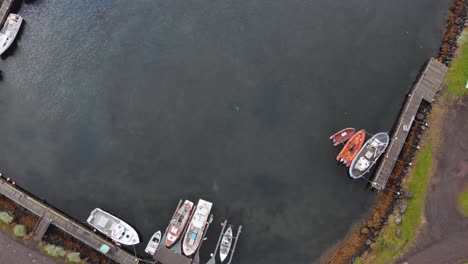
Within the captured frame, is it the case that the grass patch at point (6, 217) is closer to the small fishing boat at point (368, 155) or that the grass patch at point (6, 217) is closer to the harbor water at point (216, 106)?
the harbor water at point (216, 106)

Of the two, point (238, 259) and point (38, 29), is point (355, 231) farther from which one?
point (38, 29)

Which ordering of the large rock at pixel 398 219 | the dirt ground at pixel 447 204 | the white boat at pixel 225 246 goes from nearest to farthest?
the dirt ground at pixel 447 204 → the large rock at pixel 398 219 → the white boat at pixel 225 246

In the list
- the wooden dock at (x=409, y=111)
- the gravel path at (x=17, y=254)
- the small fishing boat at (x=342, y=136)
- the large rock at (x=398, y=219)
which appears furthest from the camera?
the small fishing boat at (x=342, y=136)

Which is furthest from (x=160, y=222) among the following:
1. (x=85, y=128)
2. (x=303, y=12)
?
(x=303, y=12)

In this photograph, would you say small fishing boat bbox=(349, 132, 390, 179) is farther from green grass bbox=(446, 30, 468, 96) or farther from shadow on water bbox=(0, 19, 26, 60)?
shadow on water bbox=(0, 19, 26, 60)

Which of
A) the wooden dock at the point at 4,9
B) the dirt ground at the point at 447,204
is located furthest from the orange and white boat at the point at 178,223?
the wooden dock at the point at 4,9

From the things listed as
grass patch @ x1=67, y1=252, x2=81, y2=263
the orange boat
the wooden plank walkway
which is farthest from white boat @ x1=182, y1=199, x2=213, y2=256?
the orange boat

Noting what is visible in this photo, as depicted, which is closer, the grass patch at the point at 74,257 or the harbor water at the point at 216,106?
the grass patch at the point at 74,257
